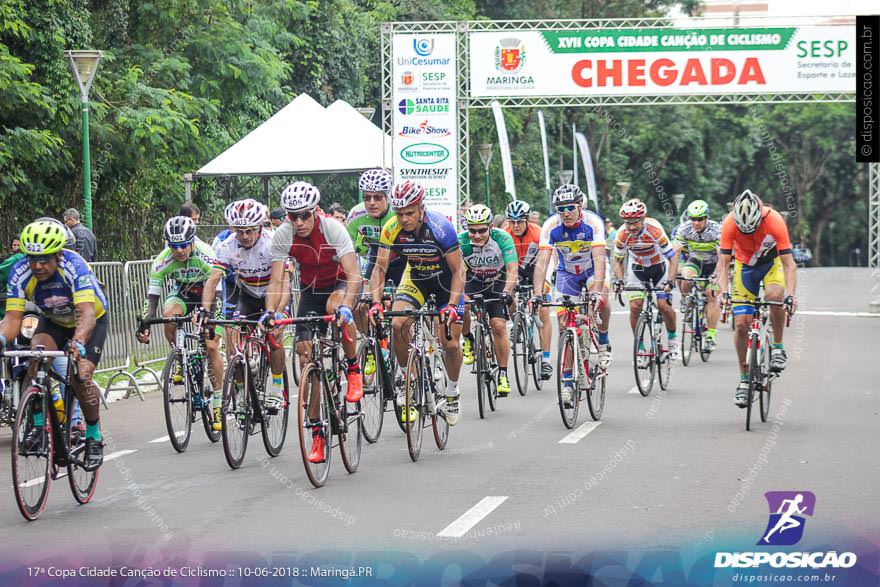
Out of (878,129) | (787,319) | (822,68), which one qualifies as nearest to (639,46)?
(822,68)

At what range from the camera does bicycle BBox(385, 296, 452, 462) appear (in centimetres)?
1022

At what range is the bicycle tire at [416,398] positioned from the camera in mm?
10234

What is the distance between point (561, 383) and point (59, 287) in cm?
467

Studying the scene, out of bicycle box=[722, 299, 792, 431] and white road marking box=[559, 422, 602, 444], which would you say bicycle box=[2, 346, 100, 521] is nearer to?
white road marking box=[559, 422, 602, 444]

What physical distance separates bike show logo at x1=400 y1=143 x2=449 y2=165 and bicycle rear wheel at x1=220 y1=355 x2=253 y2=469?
16041 millimetres

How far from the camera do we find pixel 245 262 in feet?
37.6

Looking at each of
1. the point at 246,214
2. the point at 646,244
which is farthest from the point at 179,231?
the point at 646,244

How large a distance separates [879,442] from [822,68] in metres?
17.3

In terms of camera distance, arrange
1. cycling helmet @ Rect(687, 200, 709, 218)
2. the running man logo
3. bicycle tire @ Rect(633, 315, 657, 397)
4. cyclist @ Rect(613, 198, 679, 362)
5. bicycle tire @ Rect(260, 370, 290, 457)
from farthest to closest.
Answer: cycling helmet @ Rect(687, 200, 709, 218) → cyclist @ Rect(613, 198, 679, 362) → bicycle tire @ Rect(633, 315, 657, 397) → bicycle tire @ Rect(260, 370, 290, 457) → the running man logo

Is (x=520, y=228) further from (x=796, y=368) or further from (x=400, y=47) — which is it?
(x=400, y=47)

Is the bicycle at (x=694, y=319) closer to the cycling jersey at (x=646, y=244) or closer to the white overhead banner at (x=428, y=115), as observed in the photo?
the cycling jersey at (x=646, y=244)

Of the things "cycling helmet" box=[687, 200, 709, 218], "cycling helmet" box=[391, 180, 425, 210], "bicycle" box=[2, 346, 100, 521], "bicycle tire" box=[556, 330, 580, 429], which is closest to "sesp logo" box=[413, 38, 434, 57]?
"cycling helmet" box=[687, 200, 709, 218]

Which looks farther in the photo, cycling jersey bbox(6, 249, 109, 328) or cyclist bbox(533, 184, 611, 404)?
cyclist bbox(533, 184, 611, 404)

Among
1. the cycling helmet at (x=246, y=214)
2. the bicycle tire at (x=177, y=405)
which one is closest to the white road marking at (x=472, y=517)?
the bicycle tire at (x=177, y=405)
